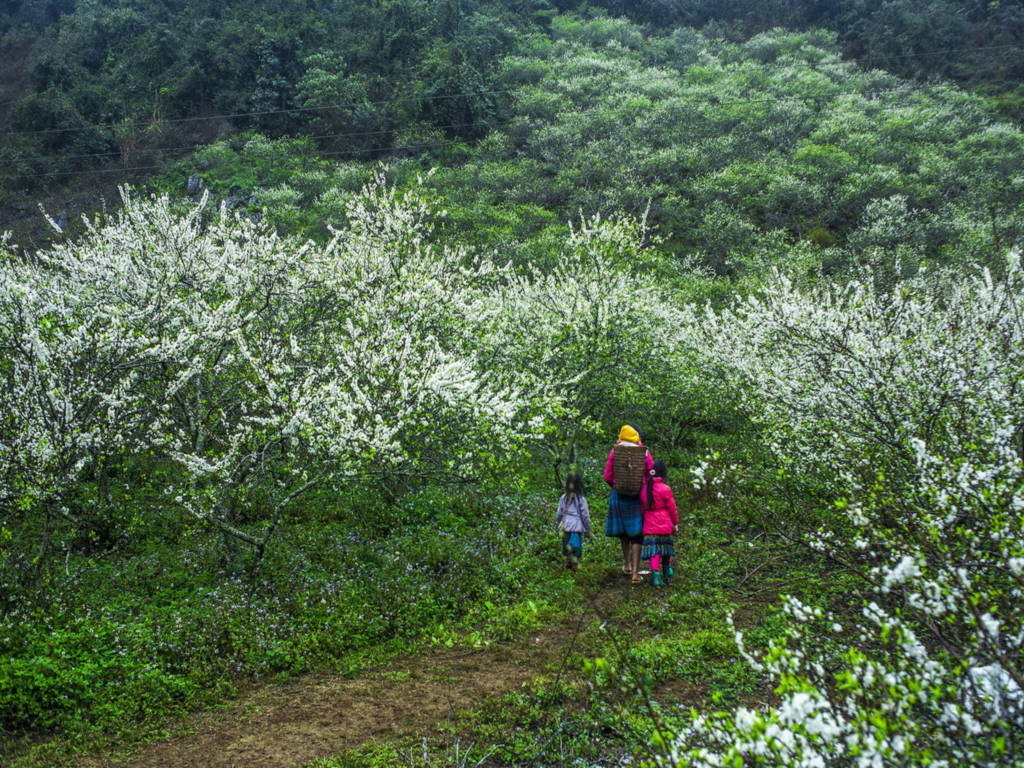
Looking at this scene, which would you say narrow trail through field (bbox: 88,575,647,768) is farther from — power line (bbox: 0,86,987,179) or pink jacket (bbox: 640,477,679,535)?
power line (bbox: 0,86,987,179)

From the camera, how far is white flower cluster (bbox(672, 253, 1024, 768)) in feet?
9.29

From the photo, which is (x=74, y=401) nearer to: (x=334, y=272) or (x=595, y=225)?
(x=334, y=272)

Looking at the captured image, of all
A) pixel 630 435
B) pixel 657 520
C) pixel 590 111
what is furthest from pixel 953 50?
pixel 657 520

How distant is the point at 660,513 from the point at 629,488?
65cm

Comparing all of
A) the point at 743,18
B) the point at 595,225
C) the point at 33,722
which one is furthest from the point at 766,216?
the point at 743,18

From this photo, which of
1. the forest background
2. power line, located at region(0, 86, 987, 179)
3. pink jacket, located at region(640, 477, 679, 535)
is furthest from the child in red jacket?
power line, located at region(0, 86, 987, 179)

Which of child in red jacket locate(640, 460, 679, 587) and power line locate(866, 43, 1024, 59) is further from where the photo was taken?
power line locate(866, 43, 1024, 59)

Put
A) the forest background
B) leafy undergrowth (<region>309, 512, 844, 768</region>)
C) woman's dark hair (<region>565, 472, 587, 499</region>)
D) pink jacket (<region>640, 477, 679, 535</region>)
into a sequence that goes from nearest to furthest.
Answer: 1. the forest background
2. leafy undergrowth (<region>309, 512, 844, 768</region>)
3. pink jacket (<region>640, 477, 679, 535</region>)
4. woman's dark hair (<region>565, 472, 587, 499</region>)

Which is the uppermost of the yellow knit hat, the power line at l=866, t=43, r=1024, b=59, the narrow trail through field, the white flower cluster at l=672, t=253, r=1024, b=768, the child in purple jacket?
the power line at l=866, t=43, r=1024, b=59

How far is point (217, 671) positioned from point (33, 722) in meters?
1.86

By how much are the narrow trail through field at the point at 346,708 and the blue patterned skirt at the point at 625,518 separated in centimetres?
242

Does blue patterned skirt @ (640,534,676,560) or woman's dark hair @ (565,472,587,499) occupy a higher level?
woman's dark hair @ (565,472,587,499)

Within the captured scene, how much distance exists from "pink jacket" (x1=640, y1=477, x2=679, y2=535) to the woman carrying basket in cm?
17

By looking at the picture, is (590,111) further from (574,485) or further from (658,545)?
(658,545)
